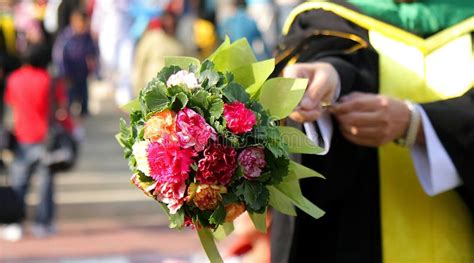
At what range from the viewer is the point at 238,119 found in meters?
2.53

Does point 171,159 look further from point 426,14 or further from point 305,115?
point 426,14

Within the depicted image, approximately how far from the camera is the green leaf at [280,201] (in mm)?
2713

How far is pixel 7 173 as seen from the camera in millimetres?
10156

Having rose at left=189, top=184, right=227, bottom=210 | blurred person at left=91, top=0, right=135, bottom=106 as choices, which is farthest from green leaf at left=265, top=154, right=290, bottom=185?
blurred person at left=91, top=0, right=135, bottom=106

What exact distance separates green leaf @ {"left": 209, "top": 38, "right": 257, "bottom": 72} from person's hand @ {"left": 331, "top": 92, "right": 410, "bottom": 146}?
1.54 feet

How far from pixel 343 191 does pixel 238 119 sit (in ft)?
2.87

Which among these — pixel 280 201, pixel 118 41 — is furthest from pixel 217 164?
pixel 118 41

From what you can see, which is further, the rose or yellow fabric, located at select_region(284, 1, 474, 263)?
yellow fabric, located at select_region(284, 1, 474, 263)

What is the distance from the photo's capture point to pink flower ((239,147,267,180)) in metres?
2.56

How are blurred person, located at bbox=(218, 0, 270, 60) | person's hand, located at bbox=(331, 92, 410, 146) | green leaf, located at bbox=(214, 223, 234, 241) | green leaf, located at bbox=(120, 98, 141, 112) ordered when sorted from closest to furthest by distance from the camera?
1. green leaf, located at bbox=(120, 98, 141, 112)
2. green leaf, located at bbox=(214, 223, 234, 241)
3. person's hand, located at bbox=(331, 92, 410, 146)
4. blurred person, located at bbox=(218, 0, 270, 60)

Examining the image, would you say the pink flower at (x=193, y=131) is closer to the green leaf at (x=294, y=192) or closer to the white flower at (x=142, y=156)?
the white flower at (x=142, y=156)

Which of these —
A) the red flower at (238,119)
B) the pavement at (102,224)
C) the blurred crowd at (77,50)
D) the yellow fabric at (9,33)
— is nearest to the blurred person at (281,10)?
the blurred crowd at (77,50)

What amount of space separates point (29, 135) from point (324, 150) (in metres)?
7.07

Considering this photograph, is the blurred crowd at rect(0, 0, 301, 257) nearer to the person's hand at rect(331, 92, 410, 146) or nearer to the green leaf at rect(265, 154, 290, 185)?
the person's hand at rect(331, 92, 410, 146)
